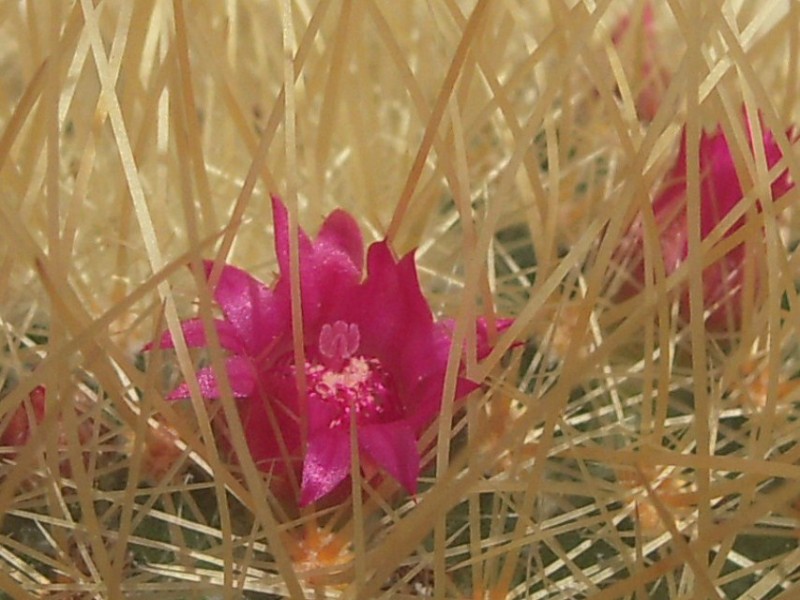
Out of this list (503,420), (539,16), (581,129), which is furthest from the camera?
(539,16)

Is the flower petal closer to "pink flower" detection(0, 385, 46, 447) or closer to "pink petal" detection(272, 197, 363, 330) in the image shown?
"pink petal" detection(272, 197, 363, 330)

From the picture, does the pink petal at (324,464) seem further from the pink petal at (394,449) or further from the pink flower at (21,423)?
the pink flower at (21,423)

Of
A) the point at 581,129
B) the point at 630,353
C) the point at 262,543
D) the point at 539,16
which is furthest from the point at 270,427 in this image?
the point at 539,16

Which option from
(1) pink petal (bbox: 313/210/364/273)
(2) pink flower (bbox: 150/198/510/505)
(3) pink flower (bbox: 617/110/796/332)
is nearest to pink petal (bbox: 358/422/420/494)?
(2) pink flower (bbox: 150/198/510/505)

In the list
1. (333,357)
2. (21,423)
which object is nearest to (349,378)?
(333,357)

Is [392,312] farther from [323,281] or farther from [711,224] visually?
[711,224]

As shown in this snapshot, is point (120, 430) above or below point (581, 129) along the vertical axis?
below

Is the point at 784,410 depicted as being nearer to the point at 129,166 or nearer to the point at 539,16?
the point at 129,166
